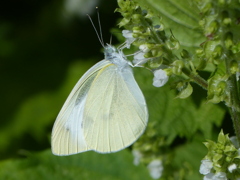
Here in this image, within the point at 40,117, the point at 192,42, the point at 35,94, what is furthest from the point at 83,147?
the point at 35,94

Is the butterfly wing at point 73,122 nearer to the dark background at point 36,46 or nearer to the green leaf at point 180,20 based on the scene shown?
the green leaf at point 180,20

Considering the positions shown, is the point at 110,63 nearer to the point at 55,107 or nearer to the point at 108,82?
the point at 108,82

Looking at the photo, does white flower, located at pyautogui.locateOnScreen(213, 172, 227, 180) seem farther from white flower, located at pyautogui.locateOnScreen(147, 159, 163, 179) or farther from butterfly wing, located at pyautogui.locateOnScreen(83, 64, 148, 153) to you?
white flower, located at pyautogui.locateOnScreen(147, 159, 163, 179)

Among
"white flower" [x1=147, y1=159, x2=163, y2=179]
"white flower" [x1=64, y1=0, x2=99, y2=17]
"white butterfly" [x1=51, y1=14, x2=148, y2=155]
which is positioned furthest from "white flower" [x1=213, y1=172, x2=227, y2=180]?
"white flower" [x1=64, y1=0, x2=99, y2=17]

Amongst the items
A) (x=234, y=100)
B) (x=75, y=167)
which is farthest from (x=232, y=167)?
(x=75, y=167)

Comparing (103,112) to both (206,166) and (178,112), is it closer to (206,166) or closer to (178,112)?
(178,112)
